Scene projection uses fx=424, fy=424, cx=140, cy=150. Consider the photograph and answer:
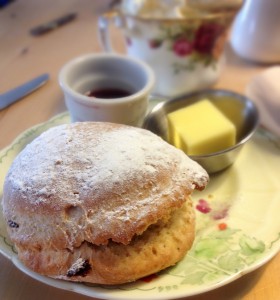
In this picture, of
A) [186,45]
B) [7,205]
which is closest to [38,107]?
[186,45]

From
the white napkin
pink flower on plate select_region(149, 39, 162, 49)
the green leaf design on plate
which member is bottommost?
the white napkin

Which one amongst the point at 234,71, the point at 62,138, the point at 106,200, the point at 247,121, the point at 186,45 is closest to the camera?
the point at 106,200

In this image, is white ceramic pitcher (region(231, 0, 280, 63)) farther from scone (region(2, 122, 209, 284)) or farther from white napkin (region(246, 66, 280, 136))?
scone (region(2, 122, 209, 284))

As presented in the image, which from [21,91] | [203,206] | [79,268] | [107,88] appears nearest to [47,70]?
[21,91]

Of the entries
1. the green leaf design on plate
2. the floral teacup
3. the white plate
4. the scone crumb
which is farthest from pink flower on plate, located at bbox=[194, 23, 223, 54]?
the scone crumb

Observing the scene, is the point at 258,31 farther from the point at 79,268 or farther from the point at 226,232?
the point at 79,268


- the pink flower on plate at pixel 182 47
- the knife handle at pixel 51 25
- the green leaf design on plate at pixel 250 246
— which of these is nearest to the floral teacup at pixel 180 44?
the pink flower on plate at pixel 182 47

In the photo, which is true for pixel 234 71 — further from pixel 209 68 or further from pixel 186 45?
pixel 186 45
